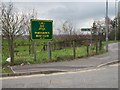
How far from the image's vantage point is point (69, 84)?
1055 centimetres

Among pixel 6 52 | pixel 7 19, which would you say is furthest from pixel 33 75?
pixel 7 19

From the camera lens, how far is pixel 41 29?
2011 cm

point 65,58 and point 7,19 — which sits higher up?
point 7,19

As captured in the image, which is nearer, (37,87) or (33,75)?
(37,87)

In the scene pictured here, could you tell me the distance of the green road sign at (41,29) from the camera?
1981 centimetres

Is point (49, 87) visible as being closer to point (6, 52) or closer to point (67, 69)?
point (67, 69)

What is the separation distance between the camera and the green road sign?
19.8 metres

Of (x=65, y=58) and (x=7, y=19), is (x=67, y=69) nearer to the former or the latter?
(x=65, y=58)

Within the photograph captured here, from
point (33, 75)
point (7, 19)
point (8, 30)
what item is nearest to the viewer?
point (33, 75)

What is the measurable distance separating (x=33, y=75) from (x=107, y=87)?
520 cm

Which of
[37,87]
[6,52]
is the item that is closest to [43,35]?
[6,52]

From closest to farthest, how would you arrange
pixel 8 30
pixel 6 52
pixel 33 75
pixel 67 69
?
pixel 33 75 → pixel 67 69 → pixel 6 52 → pixel 8 30

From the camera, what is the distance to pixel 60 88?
31.9 feet

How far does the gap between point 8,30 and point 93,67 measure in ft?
36.1
